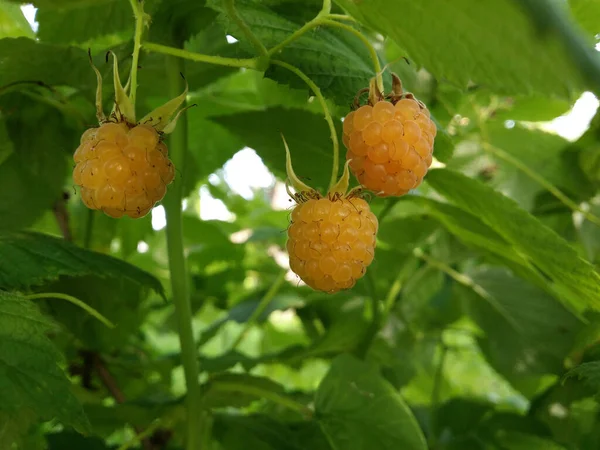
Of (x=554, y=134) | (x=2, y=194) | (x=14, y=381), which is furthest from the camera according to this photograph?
(x=554, y=134)

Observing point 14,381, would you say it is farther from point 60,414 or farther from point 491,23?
point 491,23

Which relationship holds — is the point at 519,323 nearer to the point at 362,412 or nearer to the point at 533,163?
the point at 533,163

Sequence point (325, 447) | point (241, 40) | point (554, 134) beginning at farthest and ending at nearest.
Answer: point (554, 134) → point (325, 447) → point (241, 40)

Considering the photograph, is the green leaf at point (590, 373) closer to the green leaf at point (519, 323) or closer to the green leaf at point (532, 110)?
the green leaf at point (519, 323)

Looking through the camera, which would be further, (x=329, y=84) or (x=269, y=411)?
(x=269, y=411)

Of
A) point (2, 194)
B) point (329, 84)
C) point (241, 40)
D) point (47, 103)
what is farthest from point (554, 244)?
point (2, 194)

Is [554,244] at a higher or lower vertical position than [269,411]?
higher

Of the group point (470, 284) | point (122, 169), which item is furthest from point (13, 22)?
point (470, 284)

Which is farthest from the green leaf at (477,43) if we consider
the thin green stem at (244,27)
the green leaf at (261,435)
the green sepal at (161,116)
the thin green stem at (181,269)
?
the green leaf at (261,435)

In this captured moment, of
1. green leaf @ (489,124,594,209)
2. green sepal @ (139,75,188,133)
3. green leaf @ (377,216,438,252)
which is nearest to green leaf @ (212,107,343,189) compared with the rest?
green sepal @ (139,75,188,133)
